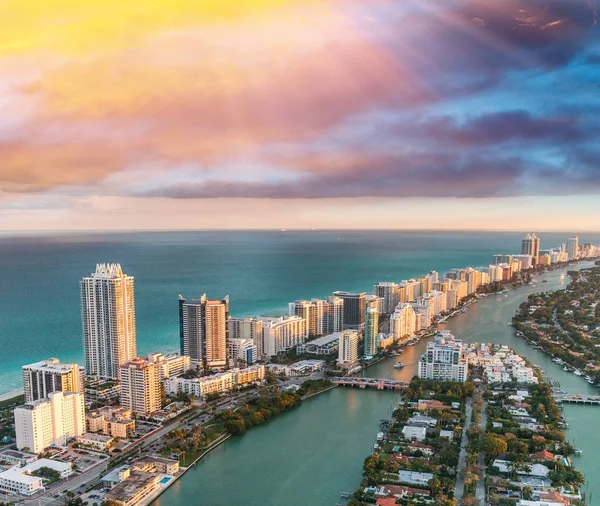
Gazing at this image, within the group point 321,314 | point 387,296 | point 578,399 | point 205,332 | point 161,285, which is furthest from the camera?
point 161,285

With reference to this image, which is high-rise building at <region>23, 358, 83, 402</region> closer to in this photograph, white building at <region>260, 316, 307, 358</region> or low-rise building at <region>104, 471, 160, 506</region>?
low-rise building at <region>104, 471, 160, 506</region>

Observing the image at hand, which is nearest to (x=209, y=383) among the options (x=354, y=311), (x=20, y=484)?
(x=20, y=484)

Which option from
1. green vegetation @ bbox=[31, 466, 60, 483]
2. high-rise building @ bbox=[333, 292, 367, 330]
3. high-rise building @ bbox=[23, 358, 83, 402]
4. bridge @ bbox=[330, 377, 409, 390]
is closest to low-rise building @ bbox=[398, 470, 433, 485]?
bridge @ bbox=[330, 377, 409, 390]

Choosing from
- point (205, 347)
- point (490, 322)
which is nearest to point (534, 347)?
point (490, 322)

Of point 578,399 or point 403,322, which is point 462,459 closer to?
point 578,399

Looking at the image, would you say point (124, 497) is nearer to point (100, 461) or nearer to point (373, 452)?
point (100, 461)

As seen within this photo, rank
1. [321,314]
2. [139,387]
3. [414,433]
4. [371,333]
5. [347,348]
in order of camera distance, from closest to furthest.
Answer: [414,433] < [139,387] < [347,348] < [371,333] < [321,314]
